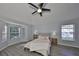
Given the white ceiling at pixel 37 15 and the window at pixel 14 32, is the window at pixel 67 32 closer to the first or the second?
the white ceiling at pixel 37 15

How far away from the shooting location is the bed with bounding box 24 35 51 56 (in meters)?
1.90

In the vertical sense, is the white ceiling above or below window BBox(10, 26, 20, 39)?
above

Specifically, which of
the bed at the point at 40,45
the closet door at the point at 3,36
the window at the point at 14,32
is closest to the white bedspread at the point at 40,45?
the bed at the point at 40,45

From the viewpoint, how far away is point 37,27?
202 cm

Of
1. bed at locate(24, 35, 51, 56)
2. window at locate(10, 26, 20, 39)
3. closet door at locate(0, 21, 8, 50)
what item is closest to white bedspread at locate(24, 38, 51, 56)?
bed at locate(24, 35, 51, 56)

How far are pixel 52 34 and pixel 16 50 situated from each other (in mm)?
964

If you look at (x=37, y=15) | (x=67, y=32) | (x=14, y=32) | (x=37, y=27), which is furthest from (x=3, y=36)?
(x=67, y=32)

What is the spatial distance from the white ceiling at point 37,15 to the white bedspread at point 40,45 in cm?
45

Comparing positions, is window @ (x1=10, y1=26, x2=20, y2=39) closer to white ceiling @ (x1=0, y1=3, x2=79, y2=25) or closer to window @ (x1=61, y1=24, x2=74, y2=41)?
white ceiling @ (x1=0, y1=3, x2=79, y2=25)

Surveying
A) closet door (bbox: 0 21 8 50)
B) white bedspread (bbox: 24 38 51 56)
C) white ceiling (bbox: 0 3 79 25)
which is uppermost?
white ceiling (bbox: 0 3 79 25)

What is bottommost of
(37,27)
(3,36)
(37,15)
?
(3,36)

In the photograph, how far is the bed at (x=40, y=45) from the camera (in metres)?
1.90

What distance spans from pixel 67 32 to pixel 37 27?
2.47 feet

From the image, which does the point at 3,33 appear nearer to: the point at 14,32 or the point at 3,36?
the point at 3,36
